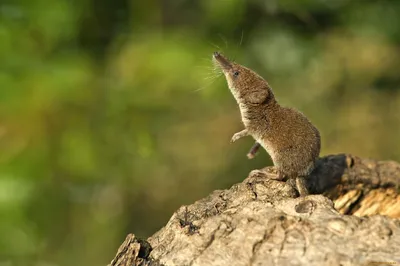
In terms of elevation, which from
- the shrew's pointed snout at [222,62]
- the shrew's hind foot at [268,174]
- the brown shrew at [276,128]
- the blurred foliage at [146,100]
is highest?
the blurred foliage at [146,100]

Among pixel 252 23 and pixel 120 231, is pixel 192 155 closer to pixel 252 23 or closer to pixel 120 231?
pixel 120 231

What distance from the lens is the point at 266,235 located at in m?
1.33

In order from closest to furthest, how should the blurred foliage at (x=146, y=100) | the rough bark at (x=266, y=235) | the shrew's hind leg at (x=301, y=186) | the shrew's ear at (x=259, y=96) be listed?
the rough bark at (x=266, y=235)
the shrew's hind leg at (x=301, y=186)
the shrew's ear at (x=259, y=96)
the blurred foliage at (x=146, y=100)

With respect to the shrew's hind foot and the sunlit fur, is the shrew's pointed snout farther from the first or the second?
the shrew's hind foot

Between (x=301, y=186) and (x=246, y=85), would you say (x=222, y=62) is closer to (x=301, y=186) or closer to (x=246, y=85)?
(x=246, y=85)

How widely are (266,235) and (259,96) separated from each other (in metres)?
0.64

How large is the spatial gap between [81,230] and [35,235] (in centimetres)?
24

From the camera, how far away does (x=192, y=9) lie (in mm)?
4207

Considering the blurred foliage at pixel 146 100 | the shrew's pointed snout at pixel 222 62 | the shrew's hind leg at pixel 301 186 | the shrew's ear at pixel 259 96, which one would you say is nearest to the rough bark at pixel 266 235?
the shrew's hind leg at pixel 301 186

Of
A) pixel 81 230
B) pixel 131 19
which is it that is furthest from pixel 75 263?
pixel 131 19

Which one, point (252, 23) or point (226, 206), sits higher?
point (252, 23)

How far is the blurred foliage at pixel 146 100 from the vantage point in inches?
132

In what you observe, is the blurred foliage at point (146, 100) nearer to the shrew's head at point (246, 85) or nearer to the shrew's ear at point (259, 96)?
the shrew's head at point (246, 85)

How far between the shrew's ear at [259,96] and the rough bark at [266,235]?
1.20ft
